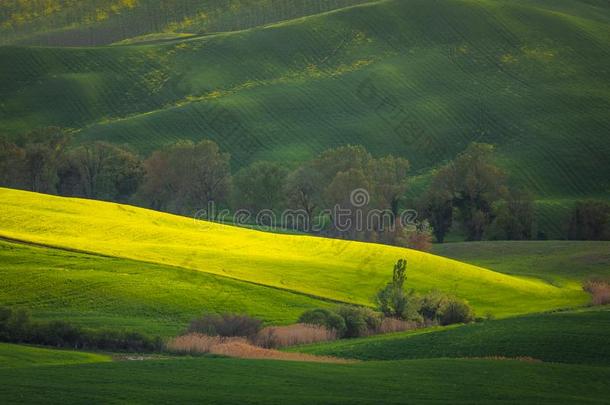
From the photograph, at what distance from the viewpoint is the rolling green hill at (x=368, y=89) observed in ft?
476

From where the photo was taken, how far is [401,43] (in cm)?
18000

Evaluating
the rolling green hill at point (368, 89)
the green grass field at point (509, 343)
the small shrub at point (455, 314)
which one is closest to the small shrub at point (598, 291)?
the small shrub at point (455, 314)

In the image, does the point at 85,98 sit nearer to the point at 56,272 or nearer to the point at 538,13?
the point at 538,13

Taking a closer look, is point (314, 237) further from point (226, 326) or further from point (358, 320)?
point (226, 326)

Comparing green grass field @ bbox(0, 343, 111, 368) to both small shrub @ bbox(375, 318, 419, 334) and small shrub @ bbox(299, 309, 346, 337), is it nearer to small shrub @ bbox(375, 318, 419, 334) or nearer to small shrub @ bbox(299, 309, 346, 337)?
small shrub @ bbox(299, 309, 346, 337)

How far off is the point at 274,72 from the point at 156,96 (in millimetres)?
21457

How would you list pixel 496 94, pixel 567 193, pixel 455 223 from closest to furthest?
pixel 455 223
pixel 567 193
pixel 496 94

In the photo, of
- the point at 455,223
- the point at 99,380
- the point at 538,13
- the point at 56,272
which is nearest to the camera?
the point at 99,380

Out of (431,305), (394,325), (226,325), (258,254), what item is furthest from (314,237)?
(226,325)

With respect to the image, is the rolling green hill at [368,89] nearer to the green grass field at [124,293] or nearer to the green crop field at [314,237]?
the green crop field at [314,237]

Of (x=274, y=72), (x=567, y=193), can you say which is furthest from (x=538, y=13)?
(x=567, y=193)

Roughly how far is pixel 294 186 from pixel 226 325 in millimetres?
58838

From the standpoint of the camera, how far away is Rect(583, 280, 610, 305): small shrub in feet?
169

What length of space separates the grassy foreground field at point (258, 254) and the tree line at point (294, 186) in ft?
106
